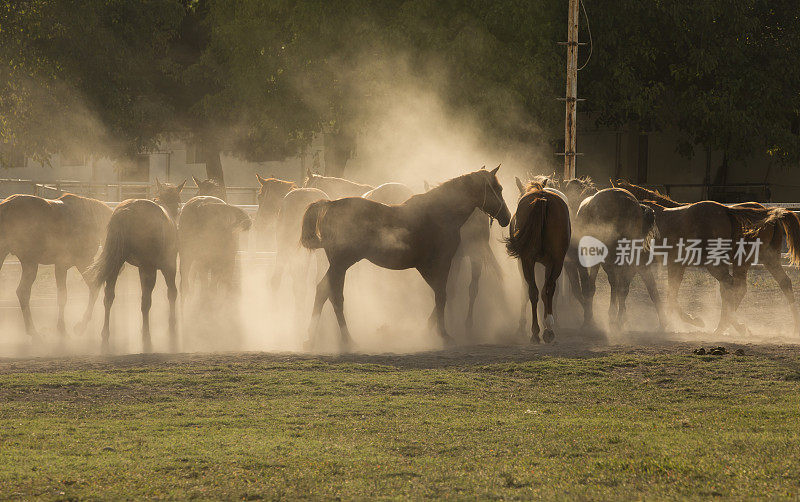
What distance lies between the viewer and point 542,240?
1173 centimetres

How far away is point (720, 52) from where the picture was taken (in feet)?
98.8

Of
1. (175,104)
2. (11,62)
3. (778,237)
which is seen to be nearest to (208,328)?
(778,237)

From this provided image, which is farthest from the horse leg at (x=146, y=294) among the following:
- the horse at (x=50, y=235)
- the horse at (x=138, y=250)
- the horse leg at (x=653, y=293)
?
the horse leg at (x=653, y=293)

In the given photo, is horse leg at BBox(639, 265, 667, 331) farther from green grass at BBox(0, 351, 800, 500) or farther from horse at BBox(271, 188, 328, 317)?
horse at BBox(271, 188, 328, 317)

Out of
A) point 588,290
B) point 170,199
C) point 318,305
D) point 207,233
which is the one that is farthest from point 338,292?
point 170,199

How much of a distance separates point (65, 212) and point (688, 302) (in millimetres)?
10099

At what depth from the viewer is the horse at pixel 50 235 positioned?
1202cm

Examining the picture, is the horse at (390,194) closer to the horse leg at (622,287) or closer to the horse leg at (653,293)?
the horse leg at (622,287)

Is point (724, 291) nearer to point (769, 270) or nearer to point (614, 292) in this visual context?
point (769, 270)

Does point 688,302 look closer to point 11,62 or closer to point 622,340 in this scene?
point 622,340

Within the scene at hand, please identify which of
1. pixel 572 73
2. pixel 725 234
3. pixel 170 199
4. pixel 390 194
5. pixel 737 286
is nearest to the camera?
pixel 725 234

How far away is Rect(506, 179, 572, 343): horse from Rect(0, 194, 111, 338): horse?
5.38m

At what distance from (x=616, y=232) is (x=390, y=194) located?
324cm

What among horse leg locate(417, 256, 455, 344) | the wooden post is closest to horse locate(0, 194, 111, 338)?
horse leg locate(417, 256, 455, 344)
